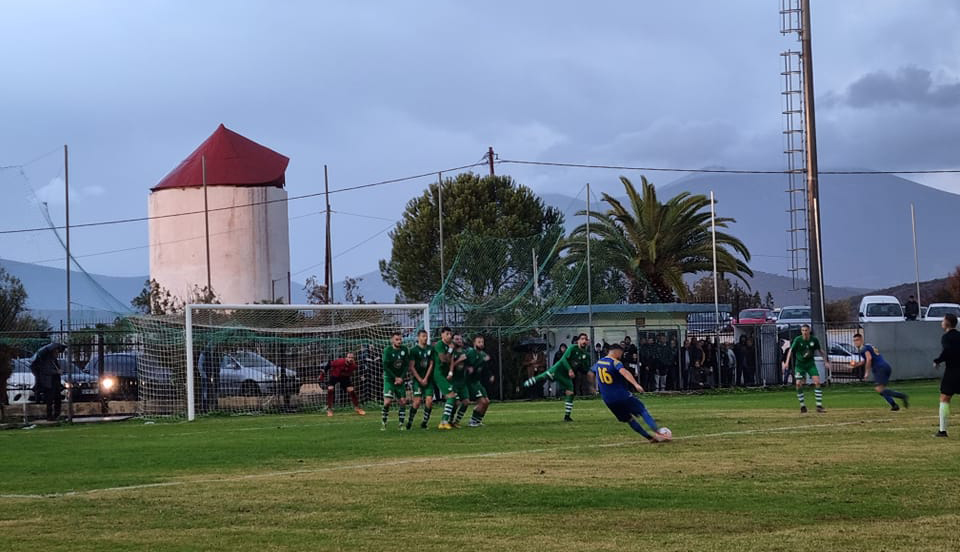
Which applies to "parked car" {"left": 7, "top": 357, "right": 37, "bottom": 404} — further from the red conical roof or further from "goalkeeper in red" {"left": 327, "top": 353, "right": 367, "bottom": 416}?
the red conical roof

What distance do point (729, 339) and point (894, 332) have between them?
6.25 metres

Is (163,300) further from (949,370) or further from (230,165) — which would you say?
(949,370)

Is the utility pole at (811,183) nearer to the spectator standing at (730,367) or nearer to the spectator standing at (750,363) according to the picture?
the spectator standing at (750,363)

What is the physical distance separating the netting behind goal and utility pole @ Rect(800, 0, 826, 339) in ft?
47.2

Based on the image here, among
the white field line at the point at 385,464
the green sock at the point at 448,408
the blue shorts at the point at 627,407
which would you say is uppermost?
the blue shorts at the point at 627,407

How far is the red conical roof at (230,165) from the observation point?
81938mm

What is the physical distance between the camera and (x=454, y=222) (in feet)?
250

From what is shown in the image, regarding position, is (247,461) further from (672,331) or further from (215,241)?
(215,241)

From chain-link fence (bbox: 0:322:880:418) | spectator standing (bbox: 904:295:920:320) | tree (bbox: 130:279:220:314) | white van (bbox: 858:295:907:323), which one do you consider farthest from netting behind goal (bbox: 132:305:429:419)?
white van (bbox: 858:295:907:323)

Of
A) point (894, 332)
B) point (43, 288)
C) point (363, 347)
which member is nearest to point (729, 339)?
point (894, 332)

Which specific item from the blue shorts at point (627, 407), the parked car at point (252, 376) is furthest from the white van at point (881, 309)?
the blue shorts at point (627, 407)

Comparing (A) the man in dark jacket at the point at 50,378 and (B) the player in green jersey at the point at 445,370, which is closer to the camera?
(B) the player in green jersey at the point at 445,370

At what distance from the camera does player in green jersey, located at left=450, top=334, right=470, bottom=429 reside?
25581 mm

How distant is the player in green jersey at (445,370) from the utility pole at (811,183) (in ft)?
71.6
